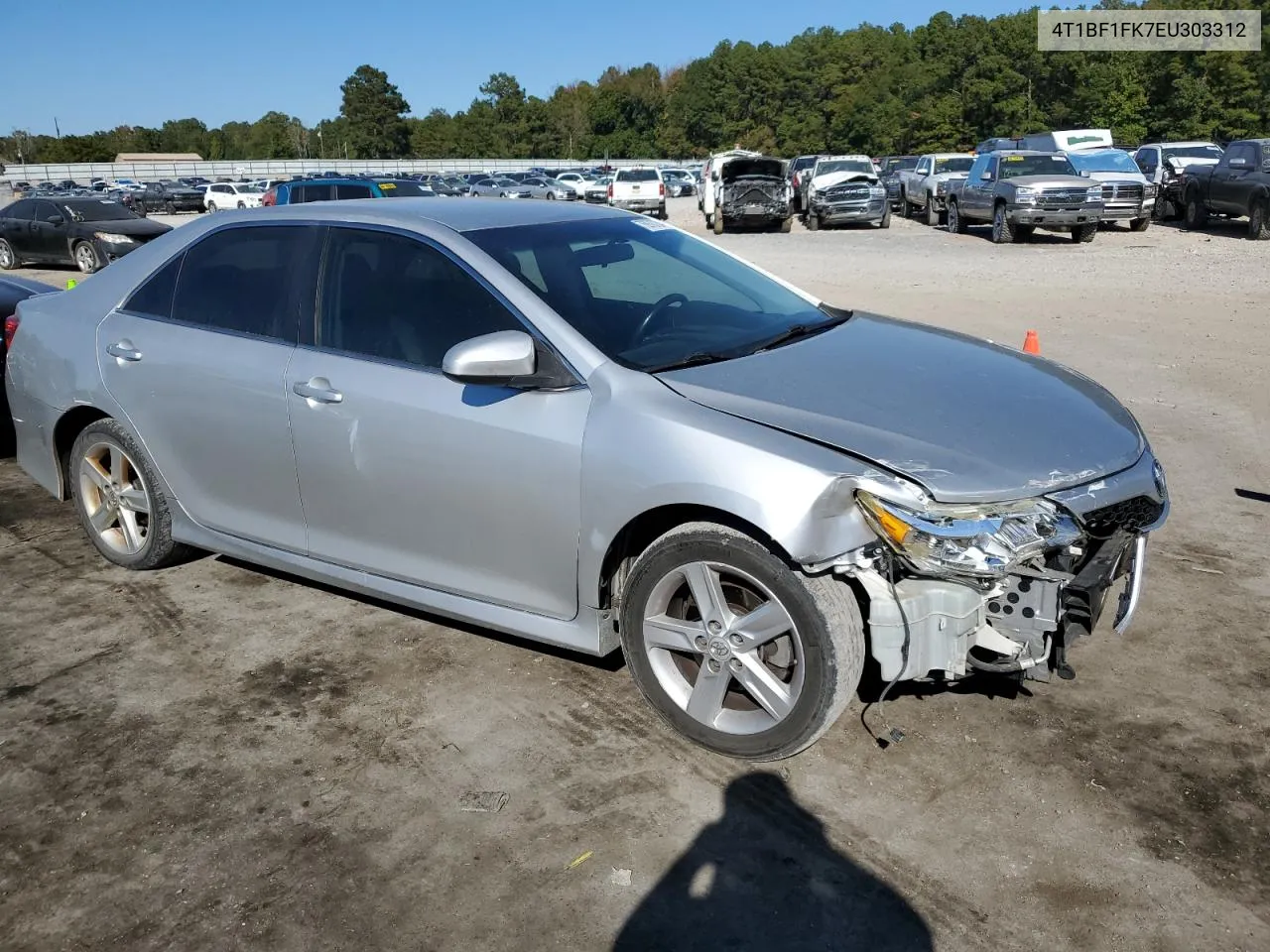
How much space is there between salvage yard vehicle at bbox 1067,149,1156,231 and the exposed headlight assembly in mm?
21525

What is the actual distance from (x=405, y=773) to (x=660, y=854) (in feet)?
3.03

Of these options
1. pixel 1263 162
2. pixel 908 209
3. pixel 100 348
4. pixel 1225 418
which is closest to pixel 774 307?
pixel 100 348

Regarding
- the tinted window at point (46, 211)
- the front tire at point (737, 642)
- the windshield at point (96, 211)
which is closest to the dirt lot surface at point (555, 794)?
the front tire at point (737, 642)

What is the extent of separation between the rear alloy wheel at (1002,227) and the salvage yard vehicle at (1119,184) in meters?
1.80

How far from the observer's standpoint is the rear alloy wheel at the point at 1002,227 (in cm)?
2234

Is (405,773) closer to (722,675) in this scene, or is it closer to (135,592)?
(722,675)

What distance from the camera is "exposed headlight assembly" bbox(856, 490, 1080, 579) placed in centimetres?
312

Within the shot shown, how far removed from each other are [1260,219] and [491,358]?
2178 centimetres

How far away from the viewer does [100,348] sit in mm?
4918

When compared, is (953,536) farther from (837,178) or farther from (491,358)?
(837,178)

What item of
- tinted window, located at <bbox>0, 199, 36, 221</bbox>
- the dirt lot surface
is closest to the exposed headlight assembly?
the dirt lot surface

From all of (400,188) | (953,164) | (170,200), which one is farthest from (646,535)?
(170,200)

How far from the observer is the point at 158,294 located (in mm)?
4840

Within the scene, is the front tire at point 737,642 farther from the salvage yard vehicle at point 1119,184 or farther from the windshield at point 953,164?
the windshield at point 953,164
